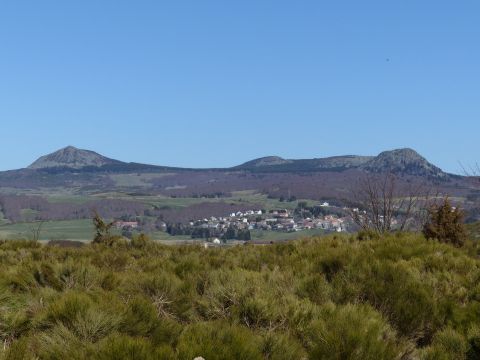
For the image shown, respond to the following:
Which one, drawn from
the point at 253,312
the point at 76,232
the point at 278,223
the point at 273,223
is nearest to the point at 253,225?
the point at 273,223

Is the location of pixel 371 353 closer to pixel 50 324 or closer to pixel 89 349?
pixel 89 349

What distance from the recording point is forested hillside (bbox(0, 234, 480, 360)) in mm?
4723

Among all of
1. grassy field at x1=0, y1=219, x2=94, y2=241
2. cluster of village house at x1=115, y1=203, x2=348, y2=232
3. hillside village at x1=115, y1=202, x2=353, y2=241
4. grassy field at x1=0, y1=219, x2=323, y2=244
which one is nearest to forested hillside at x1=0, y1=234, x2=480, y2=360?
hillside village at x1=115, y1=202, x2=353, y2=241

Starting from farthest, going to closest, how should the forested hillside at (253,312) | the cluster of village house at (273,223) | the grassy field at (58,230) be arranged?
the cluster of village house at (273,223), the grassy field at (58,230), the forested hillside at (253,312)

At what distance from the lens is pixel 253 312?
6168 mm

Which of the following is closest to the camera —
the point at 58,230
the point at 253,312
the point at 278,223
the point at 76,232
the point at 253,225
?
the point at 253,312

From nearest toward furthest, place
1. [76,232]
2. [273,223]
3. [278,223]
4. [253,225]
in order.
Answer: [76,232] < [278,223] < [273,223] < [253,225]

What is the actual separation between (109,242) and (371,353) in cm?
1463

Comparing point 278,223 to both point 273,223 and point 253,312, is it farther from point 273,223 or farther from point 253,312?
point 253,312

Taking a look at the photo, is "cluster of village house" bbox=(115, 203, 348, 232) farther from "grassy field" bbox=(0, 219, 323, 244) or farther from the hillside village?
"grassy field" bbox=(0, 219, 323, 244)

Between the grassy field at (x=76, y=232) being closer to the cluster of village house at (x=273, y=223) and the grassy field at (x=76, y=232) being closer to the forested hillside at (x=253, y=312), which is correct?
the cluster of village house at (x=273, y=223)

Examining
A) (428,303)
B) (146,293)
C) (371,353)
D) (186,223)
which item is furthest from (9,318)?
(186,223)

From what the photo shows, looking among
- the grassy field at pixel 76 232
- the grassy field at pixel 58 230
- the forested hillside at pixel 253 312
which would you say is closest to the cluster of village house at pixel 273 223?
the grassy field at pixel 76 232

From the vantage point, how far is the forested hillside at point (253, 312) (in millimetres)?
4723
